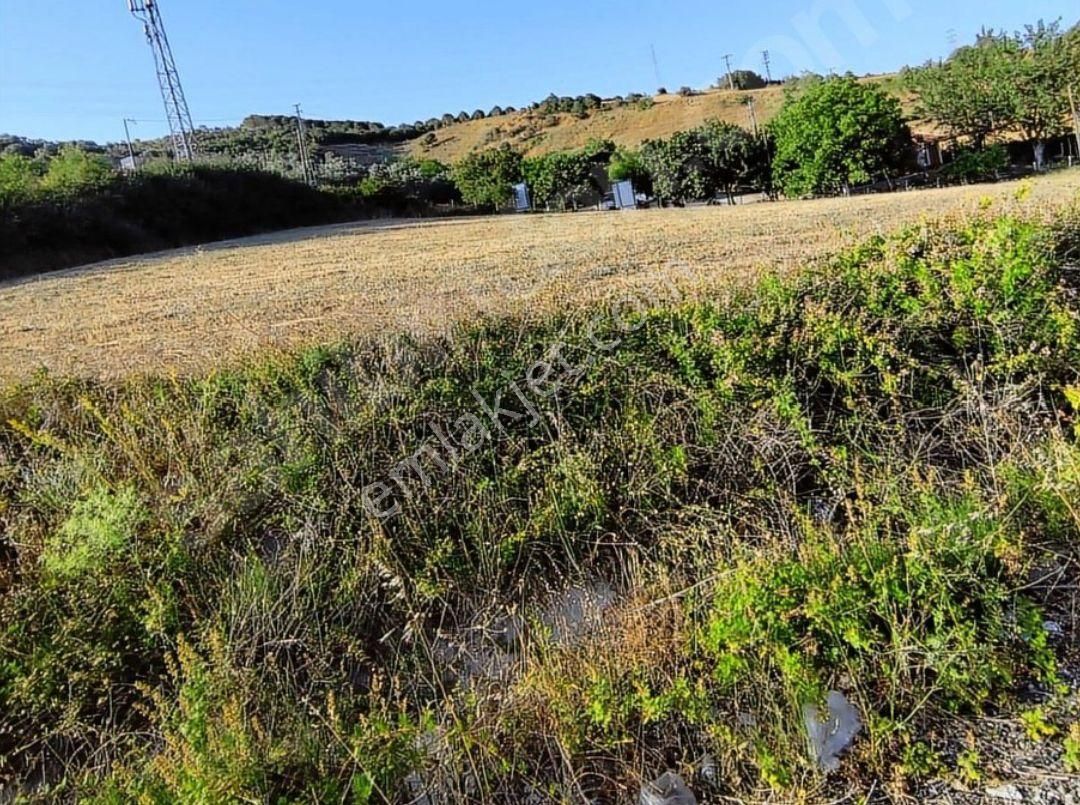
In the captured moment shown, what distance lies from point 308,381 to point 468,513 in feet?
3.23

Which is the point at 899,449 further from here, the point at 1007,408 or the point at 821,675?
the point at 821,675

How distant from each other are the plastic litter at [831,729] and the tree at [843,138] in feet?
67.6

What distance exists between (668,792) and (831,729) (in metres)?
0.45

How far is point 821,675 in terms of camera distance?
179 cm

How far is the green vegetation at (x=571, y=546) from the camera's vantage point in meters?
1.75

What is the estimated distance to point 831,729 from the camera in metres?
1.71

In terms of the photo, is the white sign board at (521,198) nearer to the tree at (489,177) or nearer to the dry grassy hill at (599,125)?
the tree at (489,177)

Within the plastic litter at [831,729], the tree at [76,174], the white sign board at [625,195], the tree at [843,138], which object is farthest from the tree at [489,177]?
the plastic litter at [831,729]

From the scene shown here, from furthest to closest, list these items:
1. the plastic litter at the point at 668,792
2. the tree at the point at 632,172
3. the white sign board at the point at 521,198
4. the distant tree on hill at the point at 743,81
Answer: the distant tree on hill at the point at 743,81
the white sign board at the point at 521,198
the tree at the point at 632,172
the plastic litter at the point at 668,792

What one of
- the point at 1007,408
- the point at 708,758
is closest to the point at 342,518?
the point at 708,758

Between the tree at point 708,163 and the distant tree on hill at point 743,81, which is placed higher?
the distant tree on hill at point 743,81

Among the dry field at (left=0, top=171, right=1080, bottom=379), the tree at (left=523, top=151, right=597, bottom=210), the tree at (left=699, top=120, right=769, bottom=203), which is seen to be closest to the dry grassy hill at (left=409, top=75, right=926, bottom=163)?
the tree at (left=523, top=151, right=597, bottom=210)

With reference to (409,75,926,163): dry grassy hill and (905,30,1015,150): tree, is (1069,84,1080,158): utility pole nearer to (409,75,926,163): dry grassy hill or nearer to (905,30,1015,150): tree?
(905,30,1015,150): tree

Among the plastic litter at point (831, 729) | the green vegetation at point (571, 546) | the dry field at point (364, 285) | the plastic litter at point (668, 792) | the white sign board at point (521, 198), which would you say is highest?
the white sign board at point (521, 198)
